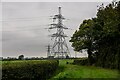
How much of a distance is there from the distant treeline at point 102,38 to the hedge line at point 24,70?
40.0 feet

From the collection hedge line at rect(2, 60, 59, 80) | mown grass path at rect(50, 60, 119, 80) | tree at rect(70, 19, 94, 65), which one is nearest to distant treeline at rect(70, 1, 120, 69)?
tree at rect(70, 19, 94, 65)

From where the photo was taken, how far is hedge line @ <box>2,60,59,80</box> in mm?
23500

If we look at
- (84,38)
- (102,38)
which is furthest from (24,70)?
(84,38)

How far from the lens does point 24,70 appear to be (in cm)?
2589

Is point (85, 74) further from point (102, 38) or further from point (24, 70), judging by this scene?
point (102, 38)

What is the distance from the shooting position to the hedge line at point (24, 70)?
77.1 feet

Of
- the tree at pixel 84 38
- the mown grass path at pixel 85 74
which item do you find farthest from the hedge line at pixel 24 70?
the tree at pixel 84 38

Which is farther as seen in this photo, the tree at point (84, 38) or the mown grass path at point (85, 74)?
the tree at point (84, 38)

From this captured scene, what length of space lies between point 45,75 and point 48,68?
5.79 ft

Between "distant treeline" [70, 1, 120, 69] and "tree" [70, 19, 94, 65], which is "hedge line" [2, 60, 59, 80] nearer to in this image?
"distant treeline" [70, 1, 120, 69]

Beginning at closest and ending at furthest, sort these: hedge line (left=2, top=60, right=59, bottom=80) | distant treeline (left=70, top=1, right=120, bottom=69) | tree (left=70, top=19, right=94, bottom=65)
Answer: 1. hedge line (left=2, top=60, right=59, bottom=80)
2. distant treeline (left=70, top=1, right=120, bottom=69)
3. tree (left=70, top=19, right=94, bottom=65)

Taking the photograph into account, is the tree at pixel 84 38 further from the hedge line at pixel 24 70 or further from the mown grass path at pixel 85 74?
the hedge line at pixel 24 70

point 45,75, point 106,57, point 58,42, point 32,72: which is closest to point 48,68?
point 45,75

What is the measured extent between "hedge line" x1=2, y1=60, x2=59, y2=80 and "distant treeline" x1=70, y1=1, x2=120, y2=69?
12195 millimetres
